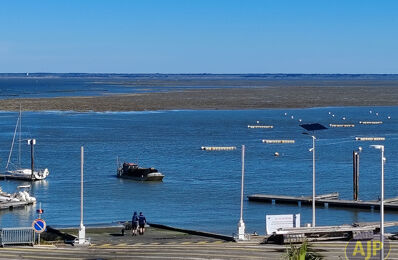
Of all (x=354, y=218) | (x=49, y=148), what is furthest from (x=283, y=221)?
(x=49, y=148)

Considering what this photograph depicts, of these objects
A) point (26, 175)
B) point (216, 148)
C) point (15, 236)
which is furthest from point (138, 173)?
point (15, 236)

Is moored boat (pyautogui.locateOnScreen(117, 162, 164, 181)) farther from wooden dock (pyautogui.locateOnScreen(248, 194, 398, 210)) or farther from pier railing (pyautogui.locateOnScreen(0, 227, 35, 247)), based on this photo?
pier railing (pyautogui.locateOnScreen(0, 227, 35, 247))

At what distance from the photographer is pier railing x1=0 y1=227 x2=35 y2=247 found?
147 ft

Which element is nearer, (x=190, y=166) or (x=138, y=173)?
(x=138, y=173)

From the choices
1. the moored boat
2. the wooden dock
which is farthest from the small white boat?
the wooden dock

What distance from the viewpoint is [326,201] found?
72688 millimetres

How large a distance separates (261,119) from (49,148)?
59821mm

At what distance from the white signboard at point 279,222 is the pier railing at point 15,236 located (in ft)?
38.7

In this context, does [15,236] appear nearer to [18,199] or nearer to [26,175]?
[18,199]

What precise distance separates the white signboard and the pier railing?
11.8 m

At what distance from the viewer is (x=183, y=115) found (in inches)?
7116

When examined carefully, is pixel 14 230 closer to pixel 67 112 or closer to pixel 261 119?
pixel 261 119

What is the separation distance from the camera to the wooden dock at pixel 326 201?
70.5 metres

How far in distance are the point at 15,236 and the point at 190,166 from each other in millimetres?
54839
